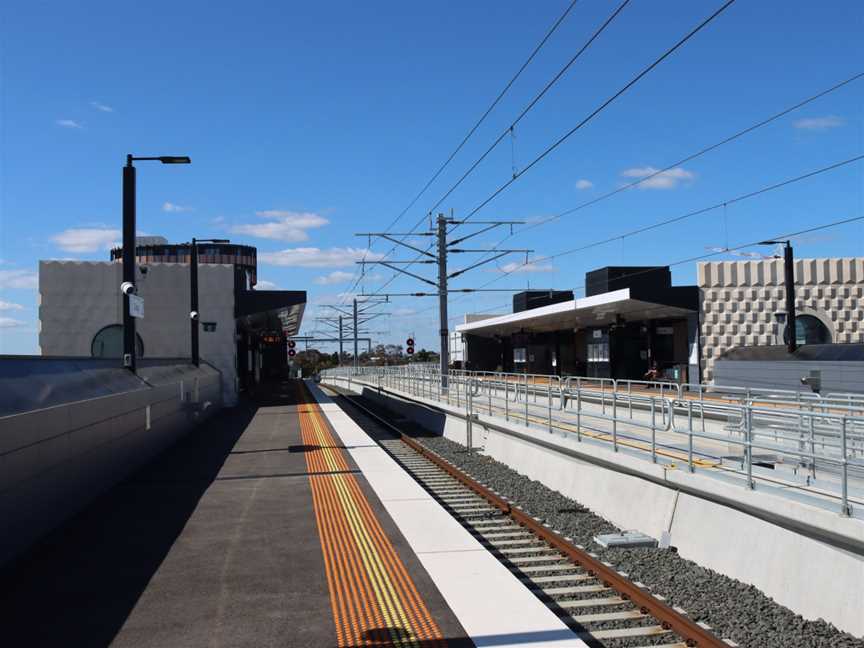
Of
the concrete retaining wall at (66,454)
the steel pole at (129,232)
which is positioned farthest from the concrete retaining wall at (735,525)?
the steel pole at (129,232)

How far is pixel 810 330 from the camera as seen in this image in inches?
1706

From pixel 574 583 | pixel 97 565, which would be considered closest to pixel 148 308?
pixel 97 565

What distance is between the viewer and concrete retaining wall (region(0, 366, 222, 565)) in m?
8.77

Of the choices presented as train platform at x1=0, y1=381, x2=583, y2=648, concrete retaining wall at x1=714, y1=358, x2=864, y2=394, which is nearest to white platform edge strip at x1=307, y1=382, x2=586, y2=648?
train platform at x1=0, y1=381, x2=583, y2=648

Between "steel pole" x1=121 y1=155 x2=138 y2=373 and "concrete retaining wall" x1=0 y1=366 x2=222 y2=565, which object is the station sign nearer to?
"steel pole" x1=121 y1=155 x2=138 y2=373

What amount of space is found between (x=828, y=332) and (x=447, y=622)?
41.6m

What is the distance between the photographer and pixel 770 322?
144 feet

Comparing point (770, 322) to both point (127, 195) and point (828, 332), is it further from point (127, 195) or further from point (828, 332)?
point (127, 195)

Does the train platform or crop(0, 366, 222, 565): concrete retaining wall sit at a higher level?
crop(0, 366, 222, 565): concrete retaining wall

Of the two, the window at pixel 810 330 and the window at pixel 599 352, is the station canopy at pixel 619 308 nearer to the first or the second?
the window at pixel 599 352

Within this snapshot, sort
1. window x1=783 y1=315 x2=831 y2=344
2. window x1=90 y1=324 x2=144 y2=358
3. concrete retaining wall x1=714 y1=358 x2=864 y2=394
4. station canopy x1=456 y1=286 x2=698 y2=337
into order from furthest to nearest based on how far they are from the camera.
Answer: window x1=783 y1=315 x2=831 y2=344 < window x1=90 y1=324 x2=144 y2=358 < station canopy x1=456 y1=286 x2=698 y2=337 < concrete retaining wall x1=714 y1=358 x2=864 y2=394

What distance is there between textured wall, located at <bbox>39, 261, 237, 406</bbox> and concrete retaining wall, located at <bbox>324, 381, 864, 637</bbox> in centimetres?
2977

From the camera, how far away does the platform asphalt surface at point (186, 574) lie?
6.87 metres

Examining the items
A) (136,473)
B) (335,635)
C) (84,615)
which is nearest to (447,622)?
(335,635)
